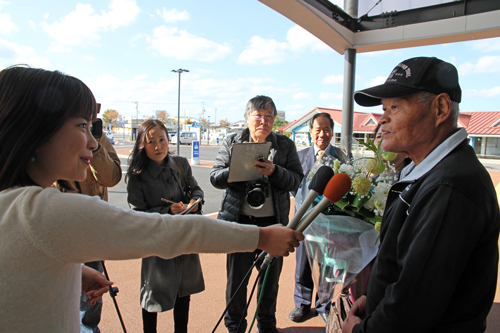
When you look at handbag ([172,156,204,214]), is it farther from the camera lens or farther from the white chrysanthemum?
the white chrysanthemum

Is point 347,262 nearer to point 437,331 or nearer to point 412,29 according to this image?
point 437,331

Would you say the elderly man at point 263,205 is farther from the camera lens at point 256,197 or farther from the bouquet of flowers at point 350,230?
the bouquet of flowers at point 350,230

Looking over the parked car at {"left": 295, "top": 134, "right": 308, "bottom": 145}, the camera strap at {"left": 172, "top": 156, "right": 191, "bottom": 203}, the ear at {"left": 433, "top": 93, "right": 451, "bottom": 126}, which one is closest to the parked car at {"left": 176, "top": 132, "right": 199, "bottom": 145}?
the parked car at {"left": 295, "top": 134, "right": 308, "bottom": 145}

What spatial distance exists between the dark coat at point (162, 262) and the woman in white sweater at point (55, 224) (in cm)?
142

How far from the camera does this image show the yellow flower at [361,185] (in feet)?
5.68

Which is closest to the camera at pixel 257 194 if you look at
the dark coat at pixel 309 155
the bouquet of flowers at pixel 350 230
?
the bouquet of flowers at pixel 350 230

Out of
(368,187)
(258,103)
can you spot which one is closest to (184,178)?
(258,103)

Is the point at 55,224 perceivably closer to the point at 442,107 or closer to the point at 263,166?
the point at 442,107

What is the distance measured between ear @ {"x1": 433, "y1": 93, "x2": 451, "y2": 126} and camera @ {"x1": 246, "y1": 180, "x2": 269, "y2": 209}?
1.64 metres

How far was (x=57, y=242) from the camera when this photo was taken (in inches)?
37.3

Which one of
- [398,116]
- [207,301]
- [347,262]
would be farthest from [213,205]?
[398,116]

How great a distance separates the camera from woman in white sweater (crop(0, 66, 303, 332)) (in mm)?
942

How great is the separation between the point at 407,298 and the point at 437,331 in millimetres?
220

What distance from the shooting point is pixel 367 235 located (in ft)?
6.08
